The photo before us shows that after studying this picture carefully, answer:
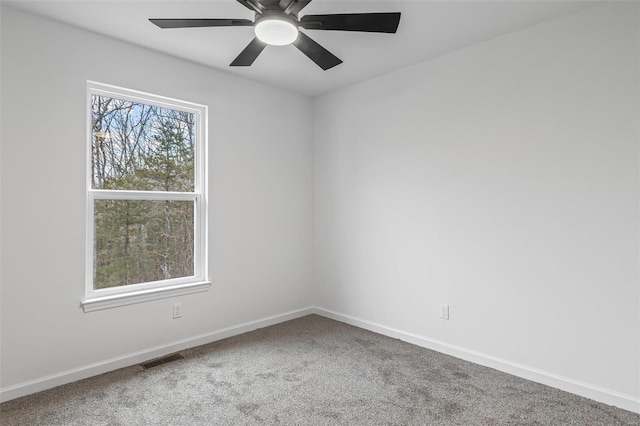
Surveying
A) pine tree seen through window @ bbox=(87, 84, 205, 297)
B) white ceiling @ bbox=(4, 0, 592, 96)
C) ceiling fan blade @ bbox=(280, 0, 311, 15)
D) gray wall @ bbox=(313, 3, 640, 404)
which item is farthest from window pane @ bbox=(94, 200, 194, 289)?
ceiling fan blade @ bbox=(280, 0, 311, 15)

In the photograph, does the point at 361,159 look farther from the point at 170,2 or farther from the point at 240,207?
the point at 170,2

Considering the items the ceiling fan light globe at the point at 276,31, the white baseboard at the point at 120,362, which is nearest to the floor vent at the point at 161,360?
the white baseboard at the point at 120,362

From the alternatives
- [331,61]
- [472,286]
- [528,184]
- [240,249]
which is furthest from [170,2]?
[472,286]

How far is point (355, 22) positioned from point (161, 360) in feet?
9.11

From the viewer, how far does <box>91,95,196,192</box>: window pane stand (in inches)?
114

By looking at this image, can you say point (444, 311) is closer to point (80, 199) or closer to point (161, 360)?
point (161, 360)

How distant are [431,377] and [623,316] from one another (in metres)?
1.24

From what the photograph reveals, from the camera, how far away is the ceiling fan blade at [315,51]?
217 centimetres

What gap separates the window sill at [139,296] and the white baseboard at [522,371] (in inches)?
65.0

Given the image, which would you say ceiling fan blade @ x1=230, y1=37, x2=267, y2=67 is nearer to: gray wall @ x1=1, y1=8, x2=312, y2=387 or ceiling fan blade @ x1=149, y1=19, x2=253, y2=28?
ceiling fan blade @ x1=149, y1=19, x2=253, y2=28

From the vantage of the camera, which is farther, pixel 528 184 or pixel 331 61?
pixel 528 184

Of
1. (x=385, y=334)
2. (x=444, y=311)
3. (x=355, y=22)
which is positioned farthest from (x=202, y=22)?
(x=385, y=334)

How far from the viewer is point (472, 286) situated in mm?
2969

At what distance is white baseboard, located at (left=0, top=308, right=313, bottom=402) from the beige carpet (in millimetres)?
64
